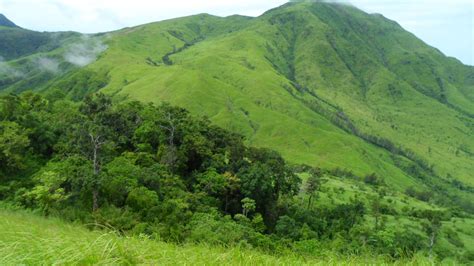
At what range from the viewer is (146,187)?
4347 centimetres

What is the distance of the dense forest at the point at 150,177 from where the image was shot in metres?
38.2

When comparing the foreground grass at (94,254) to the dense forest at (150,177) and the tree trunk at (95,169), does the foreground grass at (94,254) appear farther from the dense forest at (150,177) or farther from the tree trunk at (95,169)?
the tree trunk at (95,169)

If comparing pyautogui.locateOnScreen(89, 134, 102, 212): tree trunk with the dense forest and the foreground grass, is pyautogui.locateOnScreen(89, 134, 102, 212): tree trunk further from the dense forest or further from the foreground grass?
the foreground grass

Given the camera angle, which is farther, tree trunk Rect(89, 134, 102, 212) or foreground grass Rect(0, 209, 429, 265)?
tree trunk Rect(89, 134, 102, 212)

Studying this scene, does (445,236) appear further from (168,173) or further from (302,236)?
(168,173)

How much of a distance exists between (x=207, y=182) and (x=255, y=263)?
1775 inches

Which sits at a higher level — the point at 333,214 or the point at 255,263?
the point at 255,263

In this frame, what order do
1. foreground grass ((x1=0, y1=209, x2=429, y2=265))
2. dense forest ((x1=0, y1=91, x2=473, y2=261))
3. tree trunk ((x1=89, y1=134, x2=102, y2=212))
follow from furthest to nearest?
tree trunk ((x1=89, y1=134, x2=102, y2=212))
dense forest ((x1=0, y1=91, x2=473, y2=261))
foreground grass ((x1=0, y1=209, x2=429, y2=265))

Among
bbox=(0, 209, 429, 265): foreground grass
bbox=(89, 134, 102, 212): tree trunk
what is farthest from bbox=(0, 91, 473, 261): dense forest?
bbox=(0, 209, 429, 265): foreground grass

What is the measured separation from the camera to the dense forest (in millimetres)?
38219

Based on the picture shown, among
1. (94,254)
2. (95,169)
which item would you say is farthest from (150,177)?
(94,254)

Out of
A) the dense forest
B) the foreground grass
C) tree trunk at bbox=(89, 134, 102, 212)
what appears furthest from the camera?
tree trunk at bbox=(89, 134, 102, 212)

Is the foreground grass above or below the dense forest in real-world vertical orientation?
above

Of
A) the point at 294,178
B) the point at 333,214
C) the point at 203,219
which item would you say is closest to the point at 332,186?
the point at 333,214
